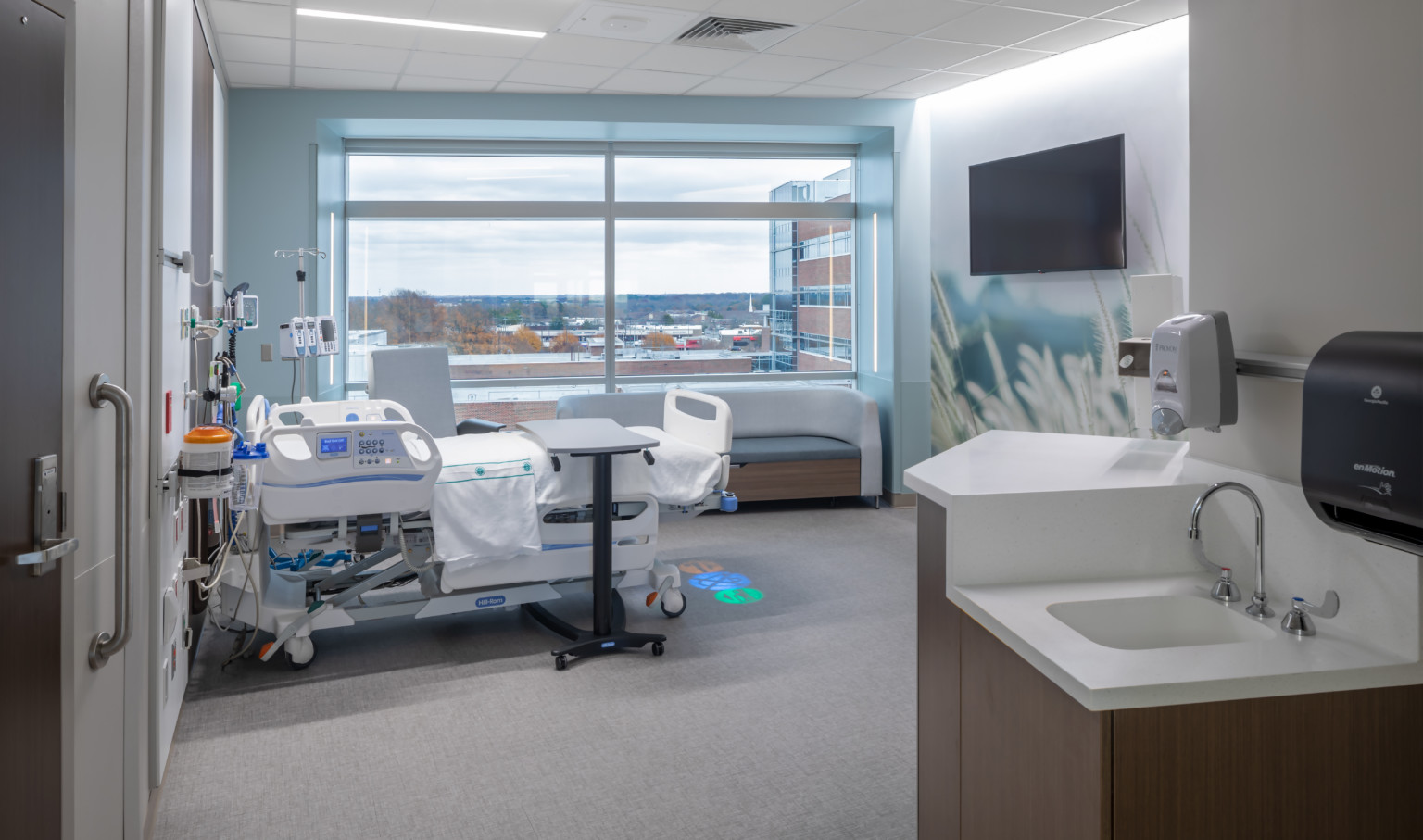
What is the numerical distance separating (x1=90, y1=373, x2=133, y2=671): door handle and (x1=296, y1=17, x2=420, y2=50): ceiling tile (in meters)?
3.17

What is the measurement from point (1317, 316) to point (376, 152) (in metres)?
5.91

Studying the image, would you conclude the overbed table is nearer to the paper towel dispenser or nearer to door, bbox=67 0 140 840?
door, bbox=67 0 140 840

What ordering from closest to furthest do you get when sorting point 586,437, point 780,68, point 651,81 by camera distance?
1. point 586,437
2. point 780,68
3. point 651,81

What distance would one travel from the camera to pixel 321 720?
3092 millimetres

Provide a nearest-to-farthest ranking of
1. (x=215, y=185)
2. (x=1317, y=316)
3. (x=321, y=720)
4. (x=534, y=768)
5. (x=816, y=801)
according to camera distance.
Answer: (x=1317, y=316) → (x=816, y=801) → (x=534, y=768) → (x=321, y=720) → (x=215, y=185)

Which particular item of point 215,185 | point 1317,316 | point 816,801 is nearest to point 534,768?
point 816,801

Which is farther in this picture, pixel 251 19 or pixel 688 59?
pixel 688 59

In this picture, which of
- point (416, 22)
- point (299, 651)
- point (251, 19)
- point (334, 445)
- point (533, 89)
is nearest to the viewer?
point (334, 445)

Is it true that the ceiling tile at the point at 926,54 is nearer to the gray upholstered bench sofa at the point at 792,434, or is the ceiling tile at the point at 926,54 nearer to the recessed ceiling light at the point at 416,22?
the recessed ceiling light at the point at 416,22

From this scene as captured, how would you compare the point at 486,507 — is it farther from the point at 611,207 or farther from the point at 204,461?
the point at 611,207

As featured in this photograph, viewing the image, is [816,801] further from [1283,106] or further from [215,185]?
[215,185]

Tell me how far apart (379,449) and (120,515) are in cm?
158

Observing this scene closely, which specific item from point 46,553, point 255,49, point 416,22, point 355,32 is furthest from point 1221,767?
point 255,49

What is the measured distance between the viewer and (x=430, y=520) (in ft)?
11.8
